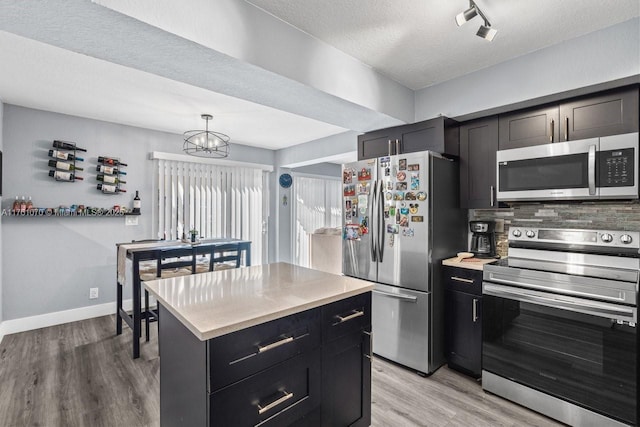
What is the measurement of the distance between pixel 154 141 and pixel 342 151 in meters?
2.64

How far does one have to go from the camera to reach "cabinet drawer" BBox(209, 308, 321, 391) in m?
1.14

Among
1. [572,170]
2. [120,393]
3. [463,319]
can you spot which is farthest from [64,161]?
[572,170]

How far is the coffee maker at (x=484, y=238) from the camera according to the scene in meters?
2.69

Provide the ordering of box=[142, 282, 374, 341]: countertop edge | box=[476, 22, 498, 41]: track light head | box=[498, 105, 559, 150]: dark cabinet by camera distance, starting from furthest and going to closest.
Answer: box=[498, 105, 559, 150]: dark cabinet
box=[476, 22, 498, 41]: track light head
box=[142, 282, 374, 341]: countertop edge

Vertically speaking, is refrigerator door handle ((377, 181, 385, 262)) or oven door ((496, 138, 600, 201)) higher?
oven door ((496, 138, 600, 201))

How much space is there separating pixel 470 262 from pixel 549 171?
0.87m

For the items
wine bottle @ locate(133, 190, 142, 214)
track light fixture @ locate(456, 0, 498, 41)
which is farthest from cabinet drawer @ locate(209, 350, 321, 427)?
wine bottle @ locate(133, 190, 142, 214)

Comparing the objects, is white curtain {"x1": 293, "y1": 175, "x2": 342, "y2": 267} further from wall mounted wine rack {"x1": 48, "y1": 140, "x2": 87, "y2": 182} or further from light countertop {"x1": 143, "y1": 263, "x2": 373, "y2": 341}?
light countertop {"x1": 143, "y1": 263, "x2": 373, "y2": 341}

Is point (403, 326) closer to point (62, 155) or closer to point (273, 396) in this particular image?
point (273, 396)

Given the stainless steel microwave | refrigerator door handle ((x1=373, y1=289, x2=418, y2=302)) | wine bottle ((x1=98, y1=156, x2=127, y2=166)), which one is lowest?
refrigerator door handle ((x1=373, y1=289, x2=418, y2=302))

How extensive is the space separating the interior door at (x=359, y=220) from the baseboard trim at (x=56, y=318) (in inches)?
122

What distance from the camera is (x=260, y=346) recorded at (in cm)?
125

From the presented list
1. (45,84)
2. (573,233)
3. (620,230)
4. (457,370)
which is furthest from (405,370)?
(45,84)

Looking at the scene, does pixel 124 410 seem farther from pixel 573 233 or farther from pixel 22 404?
pixel 573 233
